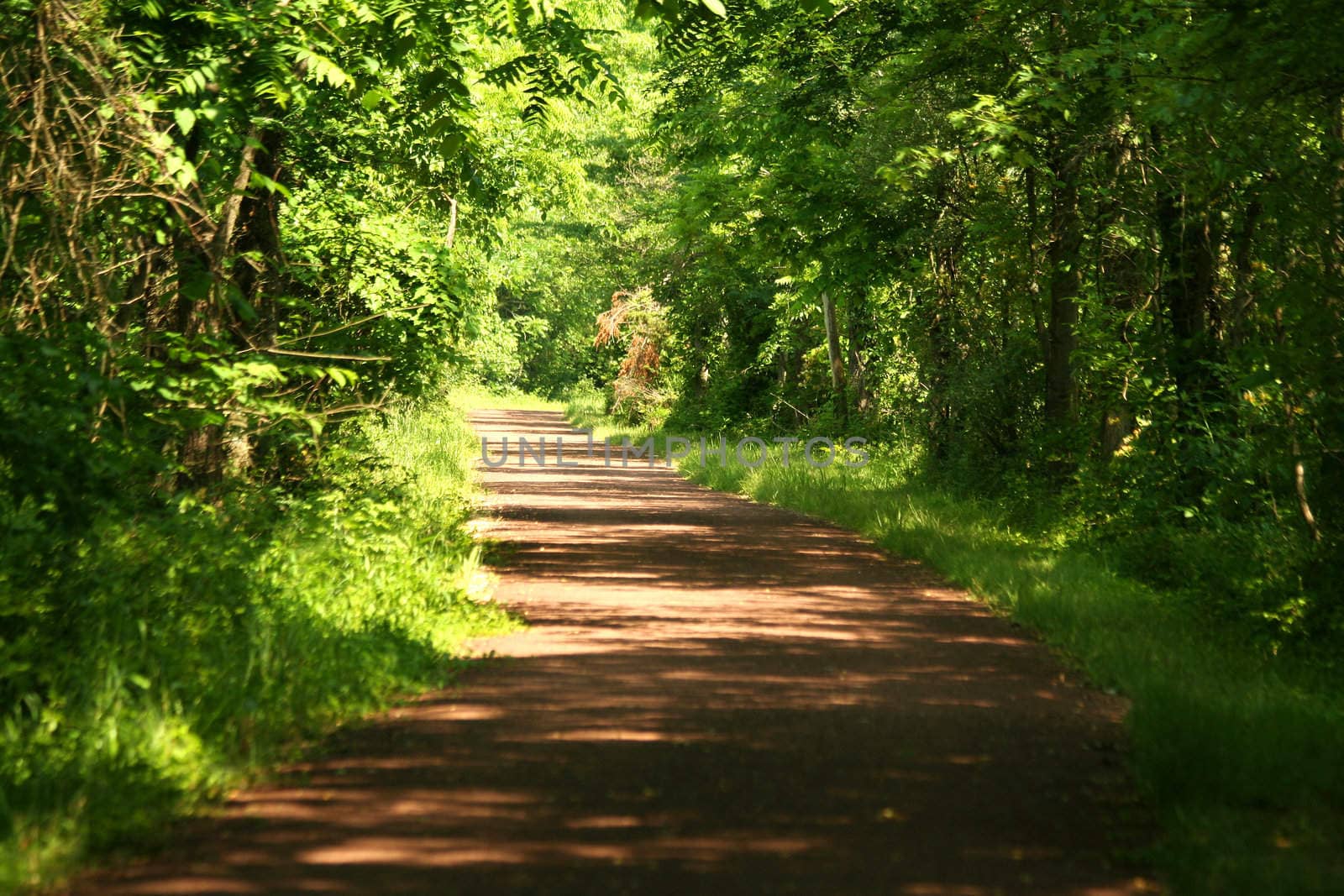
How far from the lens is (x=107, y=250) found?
440 inches

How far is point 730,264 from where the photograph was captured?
2445cm

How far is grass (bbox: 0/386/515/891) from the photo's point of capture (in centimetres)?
590

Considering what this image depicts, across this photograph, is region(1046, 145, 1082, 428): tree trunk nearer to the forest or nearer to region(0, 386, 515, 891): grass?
the forest

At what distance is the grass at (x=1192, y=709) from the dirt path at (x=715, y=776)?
0.24 m

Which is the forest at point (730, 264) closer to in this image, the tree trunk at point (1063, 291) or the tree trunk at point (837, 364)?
the tree trunk at point (1063, 291)

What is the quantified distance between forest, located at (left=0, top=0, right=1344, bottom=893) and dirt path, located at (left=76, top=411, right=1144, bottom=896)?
14.4 inches

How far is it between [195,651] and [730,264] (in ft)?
57.3

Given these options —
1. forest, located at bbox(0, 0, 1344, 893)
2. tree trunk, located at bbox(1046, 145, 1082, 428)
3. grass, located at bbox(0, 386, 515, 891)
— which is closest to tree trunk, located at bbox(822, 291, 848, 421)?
forest, located at bbox(0, 0, 1344, 893)

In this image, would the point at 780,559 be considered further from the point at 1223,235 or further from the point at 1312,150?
the point at 1312,150

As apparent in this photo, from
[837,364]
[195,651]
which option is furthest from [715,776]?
[837,364]

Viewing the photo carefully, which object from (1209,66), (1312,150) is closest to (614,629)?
(1209,66)

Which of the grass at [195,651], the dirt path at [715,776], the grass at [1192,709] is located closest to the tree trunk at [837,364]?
the grass at [1192,709]

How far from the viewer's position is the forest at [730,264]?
7324mm

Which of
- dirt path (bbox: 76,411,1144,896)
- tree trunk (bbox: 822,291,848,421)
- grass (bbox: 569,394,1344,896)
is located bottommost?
dirt path (bbox: 76,411,1144,896)
